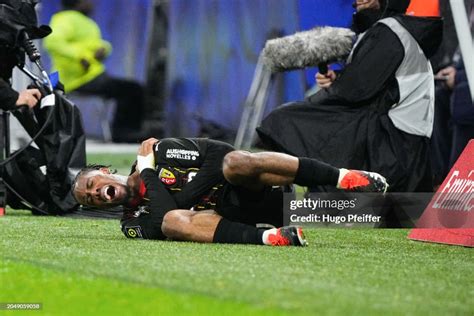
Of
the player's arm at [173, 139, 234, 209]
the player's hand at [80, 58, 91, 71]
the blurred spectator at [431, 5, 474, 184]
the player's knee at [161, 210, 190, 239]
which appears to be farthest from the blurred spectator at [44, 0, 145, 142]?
the player's knee at [161, 210, 190, 239]

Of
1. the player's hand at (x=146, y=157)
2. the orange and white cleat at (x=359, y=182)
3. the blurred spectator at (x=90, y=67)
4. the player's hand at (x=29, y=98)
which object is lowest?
the blurred spectator at (x=90, y=67)

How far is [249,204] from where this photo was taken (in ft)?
22.8

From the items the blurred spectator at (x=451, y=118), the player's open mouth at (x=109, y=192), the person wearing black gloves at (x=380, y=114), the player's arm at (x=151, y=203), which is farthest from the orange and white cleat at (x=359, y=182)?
the blurred spectator at (x=451, y=118)

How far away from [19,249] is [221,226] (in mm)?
1177

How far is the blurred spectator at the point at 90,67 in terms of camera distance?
15.0 meters

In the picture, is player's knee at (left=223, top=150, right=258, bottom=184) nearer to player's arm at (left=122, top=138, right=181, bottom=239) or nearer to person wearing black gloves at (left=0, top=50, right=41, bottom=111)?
player's arm at (left=122, top=138, right=181, bottom=239)

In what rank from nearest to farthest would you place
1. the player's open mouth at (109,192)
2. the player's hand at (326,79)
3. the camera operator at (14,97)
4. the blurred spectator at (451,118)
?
the player's open mouth at (109,192) → the player's hand at (326,79) → the camera operator at (14,97) → the blurred spectator at (451,118)

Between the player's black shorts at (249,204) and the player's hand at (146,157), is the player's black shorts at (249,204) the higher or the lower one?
the lower one

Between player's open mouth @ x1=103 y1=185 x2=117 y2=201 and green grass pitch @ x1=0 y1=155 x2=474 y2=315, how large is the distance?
263 millimetres

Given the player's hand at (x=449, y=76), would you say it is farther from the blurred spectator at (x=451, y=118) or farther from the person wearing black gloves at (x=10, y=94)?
the person wearing black gloves at (x=10, y=94)

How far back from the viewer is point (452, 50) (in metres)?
11.5

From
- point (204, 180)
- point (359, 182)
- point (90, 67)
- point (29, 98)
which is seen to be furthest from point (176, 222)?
point (90, 67)

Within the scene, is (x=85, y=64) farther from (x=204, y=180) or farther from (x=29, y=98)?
(x=204, y=180)

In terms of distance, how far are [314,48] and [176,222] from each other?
8.03ft
